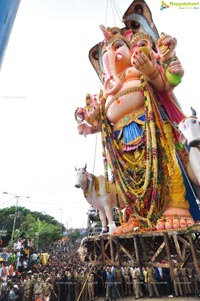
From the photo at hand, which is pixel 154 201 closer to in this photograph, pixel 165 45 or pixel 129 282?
pixel 165 45

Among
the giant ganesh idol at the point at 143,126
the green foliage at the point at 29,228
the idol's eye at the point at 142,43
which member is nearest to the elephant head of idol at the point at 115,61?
the giant ganesh idol at the point at 143,126

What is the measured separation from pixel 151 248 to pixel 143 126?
2.37 m

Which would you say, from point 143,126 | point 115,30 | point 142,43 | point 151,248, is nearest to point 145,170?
point 143,126

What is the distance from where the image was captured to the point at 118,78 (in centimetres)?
543

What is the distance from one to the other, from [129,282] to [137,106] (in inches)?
224

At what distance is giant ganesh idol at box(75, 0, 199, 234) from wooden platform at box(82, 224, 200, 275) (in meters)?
0.23

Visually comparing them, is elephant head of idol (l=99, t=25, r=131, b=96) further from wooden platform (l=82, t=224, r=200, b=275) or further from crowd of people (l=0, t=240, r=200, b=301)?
crowd of people (l=0, t=240, r=200, b=301)

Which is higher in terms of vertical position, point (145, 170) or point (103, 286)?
point (145, 170)

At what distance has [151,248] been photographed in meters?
4.30

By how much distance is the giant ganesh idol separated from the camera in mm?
4371

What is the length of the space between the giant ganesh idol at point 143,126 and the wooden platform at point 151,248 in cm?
23

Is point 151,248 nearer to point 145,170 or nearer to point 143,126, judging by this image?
point 145,170

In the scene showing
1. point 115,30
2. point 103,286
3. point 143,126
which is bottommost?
point 103,286

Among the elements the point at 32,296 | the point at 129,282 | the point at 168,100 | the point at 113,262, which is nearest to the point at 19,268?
the point at 32,296
